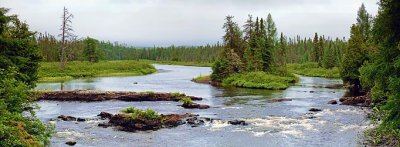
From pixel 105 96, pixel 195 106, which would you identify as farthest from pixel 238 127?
pixel 105 96

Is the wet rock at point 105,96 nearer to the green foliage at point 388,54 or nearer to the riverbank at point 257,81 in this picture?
the riverbank at point 257,81

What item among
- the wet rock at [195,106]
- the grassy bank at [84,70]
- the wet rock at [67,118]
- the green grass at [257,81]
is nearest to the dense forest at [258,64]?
the green grass at [257,81]

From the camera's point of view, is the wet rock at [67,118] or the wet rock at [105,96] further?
the wet rock at [105,96]

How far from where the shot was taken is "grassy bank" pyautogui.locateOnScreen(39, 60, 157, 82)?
109 meters

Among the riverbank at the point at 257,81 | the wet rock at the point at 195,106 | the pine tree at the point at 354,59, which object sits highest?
the pine tree at the point at 354,59

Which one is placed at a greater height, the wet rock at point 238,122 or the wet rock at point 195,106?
the wet rock at point 195,106

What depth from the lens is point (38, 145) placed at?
21.7m

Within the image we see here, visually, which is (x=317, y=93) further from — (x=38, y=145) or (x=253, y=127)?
(x=38, y=145)

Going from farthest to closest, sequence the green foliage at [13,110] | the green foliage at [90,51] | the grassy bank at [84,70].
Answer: the green foliage at [90,51], the grassy bank at [84,70], the green foliage at [13,110]

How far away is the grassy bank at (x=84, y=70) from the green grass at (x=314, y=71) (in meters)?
49.4

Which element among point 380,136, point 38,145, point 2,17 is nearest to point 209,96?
point 380,136

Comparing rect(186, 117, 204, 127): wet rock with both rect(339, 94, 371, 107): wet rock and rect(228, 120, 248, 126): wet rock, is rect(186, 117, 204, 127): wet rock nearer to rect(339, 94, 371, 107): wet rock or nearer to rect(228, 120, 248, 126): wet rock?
rect(228, 120, 248, 126): wet rock

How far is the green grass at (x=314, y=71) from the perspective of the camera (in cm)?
12838

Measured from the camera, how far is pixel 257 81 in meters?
Result: 92.8
